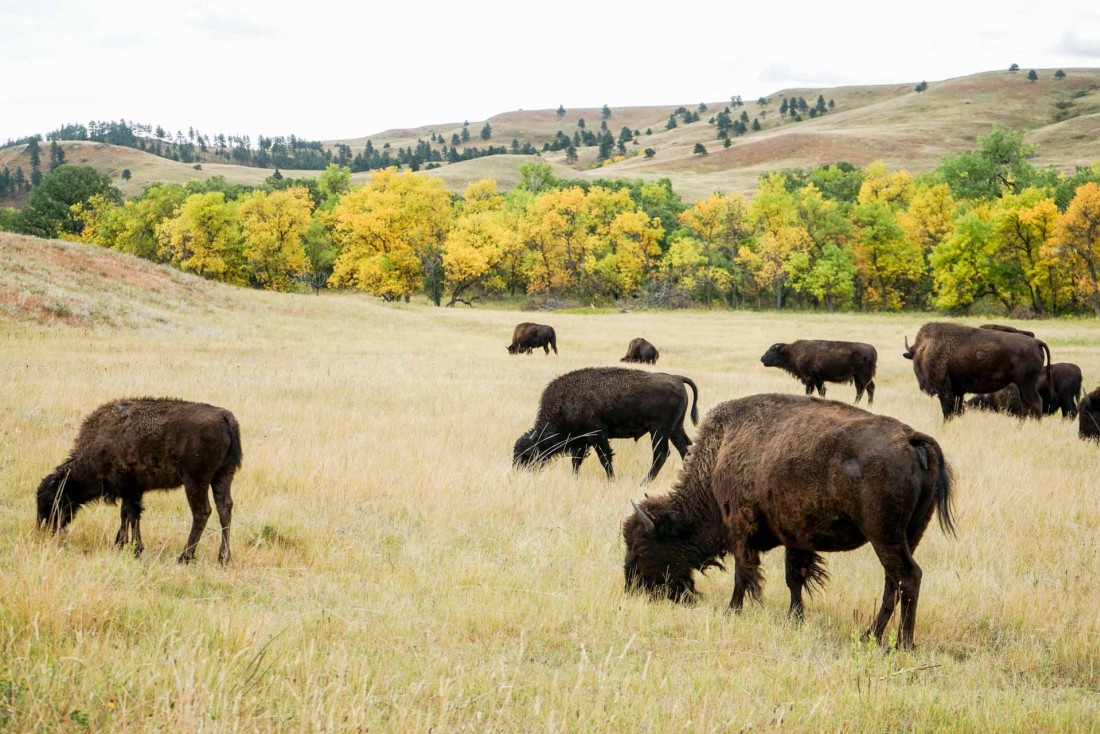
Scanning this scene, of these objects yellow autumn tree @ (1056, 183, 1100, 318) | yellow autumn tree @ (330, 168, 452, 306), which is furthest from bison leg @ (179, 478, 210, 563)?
yellow autumn tree @ (1056, 183, 1100, 318)

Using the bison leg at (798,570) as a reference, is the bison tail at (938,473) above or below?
above

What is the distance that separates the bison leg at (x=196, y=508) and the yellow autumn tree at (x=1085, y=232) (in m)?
62.0

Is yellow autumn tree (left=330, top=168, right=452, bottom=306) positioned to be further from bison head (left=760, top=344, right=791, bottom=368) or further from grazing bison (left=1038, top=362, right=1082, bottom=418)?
grazing bison (left=1038, top=362, right=1082, bottom=418)

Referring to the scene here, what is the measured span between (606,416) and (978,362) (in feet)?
29.2

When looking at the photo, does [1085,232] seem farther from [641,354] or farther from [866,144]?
[866,144]

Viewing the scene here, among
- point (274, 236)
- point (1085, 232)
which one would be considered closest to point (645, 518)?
point (1085, 232)

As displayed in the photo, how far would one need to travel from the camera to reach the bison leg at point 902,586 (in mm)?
5020

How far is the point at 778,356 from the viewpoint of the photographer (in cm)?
2189

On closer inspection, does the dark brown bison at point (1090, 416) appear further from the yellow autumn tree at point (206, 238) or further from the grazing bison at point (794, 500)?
the yellow autumn tree at point (206, 238)

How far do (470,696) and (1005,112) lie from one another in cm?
19318

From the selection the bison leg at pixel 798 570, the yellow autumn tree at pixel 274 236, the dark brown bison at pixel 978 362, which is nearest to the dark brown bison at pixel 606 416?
the bison leg at pixel 798 570

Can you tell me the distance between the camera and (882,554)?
5055 millimetres

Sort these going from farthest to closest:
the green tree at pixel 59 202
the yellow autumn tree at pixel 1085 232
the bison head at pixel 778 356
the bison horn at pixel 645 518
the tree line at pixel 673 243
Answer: the green tree at pixel 59 202
the tree line at pixel 673 243
the yellow autumn tree at pixel 1085 232
the bison head at pixel 778 356
the bison horn at pixel 645 518

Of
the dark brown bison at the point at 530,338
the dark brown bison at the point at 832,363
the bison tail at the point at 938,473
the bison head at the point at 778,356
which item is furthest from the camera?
the dark brown bison at the point at 530,338
